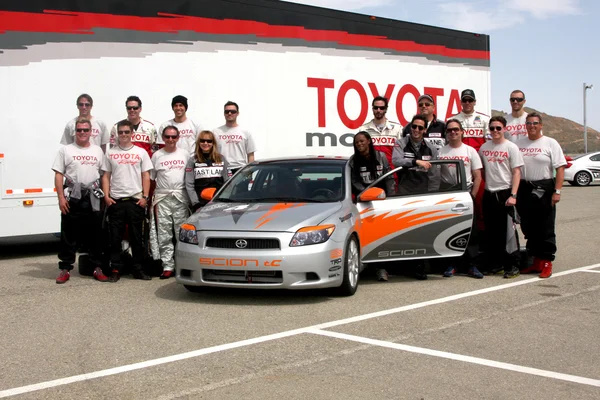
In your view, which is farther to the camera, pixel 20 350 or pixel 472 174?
pixel 472 174

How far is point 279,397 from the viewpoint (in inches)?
181

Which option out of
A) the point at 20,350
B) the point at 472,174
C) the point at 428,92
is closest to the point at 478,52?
the point at 428,92

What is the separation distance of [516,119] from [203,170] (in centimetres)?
431

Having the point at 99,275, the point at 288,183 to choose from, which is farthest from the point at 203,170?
the point at 99,275

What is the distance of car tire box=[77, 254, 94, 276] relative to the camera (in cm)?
943

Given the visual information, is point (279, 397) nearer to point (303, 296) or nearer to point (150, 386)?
point (150, 386)

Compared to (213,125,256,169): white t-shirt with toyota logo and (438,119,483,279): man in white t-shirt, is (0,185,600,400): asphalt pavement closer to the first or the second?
(438,119,483,279): man in white t-shirt

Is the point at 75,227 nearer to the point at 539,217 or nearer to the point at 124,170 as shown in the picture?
the point at 124,170

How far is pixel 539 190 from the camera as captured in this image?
9.12 meters

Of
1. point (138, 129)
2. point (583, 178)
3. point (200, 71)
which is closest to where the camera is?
point (138, 129)

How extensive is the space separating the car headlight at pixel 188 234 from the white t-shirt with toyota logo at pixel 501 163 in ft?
12.0

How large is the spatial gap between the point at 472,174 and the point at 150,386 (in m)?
5.57

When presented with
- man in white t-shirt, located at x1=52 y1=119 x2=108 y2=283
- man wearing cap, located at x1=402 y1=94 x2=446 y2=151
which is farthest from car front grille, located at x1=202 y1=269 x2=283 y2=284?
→ man wearing cap, located at x1=402 y1=94 x2=446 y2=151

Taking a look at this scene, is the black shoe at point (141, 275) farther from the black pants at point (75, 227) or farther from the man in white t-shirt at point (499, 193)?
the man in white t-shirt at point (499, 193)
